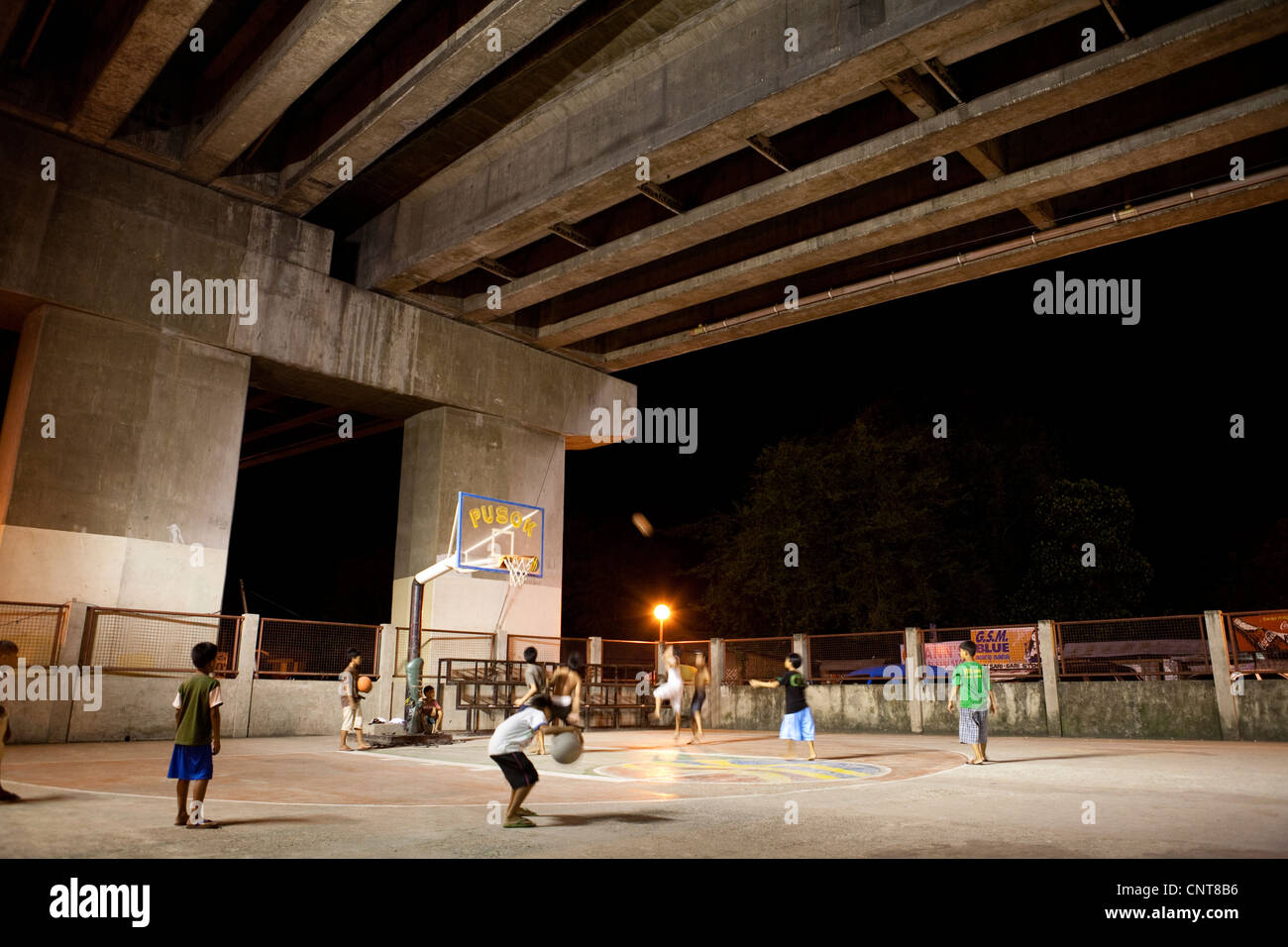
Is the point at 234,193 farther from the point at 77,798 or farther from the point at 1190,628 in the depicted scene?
the point at 1190,628

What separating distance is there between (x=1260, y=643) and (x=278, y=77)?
22755 mm

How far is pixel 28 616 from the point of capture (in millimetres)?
16297

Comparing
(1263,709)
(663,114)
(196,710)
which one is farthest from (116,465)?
(1263,709)

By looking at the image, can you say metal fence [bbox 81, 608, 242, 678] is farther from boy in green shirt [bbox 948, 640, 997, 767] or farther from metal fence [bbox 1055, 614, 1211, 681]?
metal fence [bbox 1055, 614, 1211, 681]

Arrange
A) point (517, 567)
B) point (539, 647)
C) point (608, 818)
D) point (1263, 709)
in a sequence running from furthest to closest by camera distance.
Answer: point (539, 647)
point (517, 567)
point (1263, 709)
point (608, 818)

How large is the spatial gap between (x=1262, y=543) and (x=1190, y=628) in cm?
3307

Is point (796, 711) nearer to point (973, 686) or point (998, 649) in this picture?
point (973, 686)

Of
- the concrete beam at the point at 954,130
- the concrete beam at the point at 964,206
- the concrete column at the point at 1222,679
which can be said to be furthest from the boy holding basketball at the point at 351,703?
the concrete column at the point at 1222,679

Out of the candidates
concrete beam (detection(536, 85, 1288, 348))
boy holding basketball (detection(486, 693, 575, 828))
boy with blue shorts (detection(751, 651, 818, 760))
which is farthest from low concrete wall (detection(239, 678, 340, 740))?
boy holding basketball (detection(486, 693, 575, 828))

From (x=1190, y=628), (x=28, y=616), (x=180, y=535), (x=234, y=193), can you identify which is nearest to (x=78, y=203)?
(x=234, y=193)

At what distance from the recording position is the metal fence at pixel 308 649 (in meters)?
19.6

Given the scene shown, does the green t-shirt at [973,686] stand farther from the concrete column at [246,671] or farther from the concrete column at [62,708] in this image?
the concrete column at [62,708]

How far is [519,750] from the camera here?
25.4ft

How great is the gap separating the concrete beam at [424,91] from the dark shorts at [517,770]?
1176 centimetres
